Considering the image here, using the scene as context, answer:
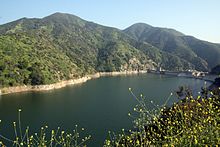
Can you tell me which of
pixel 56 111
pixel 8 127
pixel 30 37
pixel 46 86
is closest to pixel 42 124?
pixel 8 127

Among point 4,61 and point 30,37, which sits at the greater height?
point 30,37

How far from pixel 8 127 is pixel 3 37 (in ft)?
329

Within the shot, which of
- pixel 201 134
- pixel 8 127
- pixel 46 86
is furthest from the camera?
pixel 46 86

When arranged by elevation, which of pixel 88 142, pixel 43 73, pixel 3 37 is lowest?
pixel 88 142

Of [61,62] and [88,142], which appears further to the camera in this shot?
[61,62]

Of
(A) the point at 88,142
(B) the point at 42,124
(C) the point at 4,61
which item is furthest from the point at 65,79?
(A) the point at 88,142

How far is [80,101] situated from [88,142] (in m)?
52.1

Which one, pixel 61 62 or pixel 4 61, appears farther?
pixel 61 62

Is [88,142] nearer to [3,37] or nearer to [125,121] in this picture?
[125,121]

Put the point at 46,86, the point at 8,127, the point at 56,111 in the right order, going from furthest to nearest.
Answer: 1. the point at 46,86
2. the point at 56,111
3. the point at 8,127

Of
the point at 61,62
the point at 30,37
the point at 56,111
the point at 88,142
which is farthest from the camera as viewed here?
Answer: the point at 30,37

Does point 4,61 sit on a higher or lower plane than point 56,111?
higher

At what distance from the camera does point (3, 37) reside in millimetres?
159625

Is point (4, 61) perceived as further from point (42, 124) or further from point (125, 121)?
point (125, 121)
